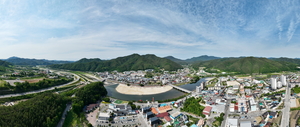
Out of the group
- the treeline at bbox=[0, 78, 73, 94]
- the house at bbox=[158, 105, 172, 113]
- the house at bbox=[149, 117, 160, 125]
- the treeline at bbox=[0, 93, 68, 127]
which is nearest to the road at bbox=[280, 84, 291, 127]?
the house at bbox=[158, 105, 172, 113]

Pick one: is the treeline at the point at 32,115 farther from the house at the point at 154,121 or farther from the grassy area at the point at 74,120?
the house at the point at 154,121

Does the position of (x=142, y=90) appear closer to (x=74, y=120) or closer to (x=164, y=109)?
(x=164, y=109)

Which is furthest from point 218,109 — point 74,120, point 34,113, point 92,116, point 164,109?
point 34,113

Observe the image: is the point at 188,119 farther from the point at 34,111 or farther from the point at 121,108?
the point at 34,111

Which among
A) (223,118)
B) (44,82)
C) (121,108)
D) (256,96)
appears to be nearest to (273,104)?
(256,96)

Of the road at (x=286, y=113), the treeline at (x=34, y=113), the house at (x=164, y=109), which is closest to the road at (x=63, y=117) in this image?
the treeline at (x=34, y=113)

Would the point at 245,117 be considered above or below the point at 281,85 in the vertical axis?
below

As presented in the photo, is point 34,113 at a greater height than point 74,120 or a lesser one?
greater

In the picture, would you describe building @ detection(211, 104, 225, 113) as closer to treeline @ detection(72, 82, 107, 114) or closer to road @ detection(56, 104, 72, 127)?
treeline @ detection(72, 82, 107, 114)
